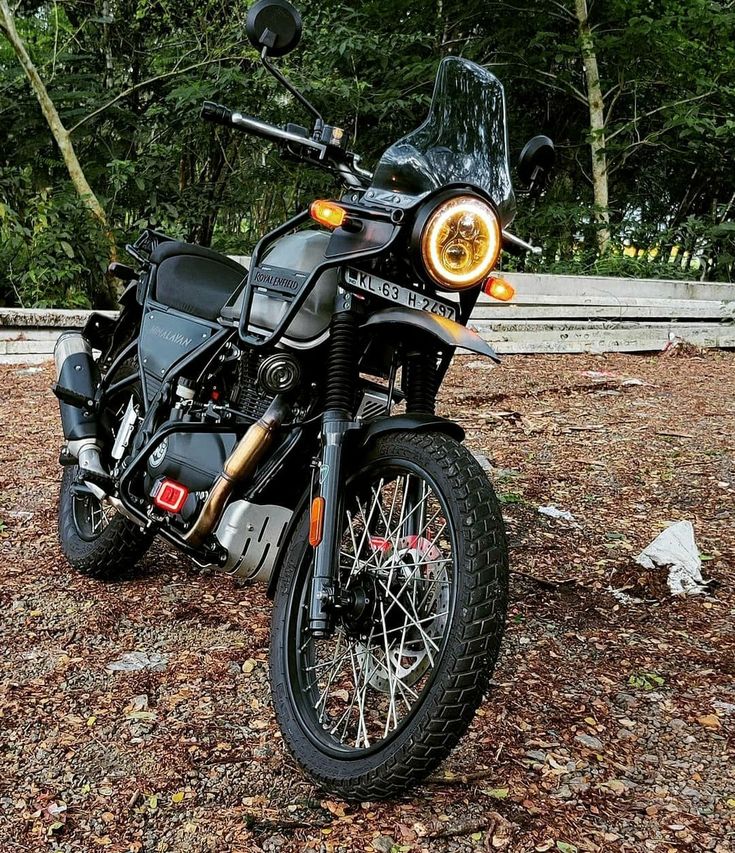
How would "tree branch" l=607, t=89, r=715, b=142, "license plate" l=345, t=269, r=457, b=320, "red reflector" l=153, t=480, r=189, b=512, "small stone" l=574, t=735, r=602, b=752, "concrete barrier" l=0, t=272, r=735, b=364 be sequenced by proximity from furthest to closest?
"tree branch" l=607, t=89, r=715, b=142
"concrete barrier" l=0, t=272, r=735, b=364
"red reflector" l=153, t=480, r=189, b=512
"small stone" l=574, t=735, r=602, b=752
"license plate" l=345, t=269, r=457, b=320

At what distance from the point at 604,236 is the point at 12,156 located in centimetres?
726

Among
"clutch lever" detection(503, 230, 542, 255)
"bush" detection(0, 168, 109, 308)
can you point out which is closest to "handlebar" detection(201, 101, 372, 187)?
"clutch lever" detection(503, 230, 542, 255)

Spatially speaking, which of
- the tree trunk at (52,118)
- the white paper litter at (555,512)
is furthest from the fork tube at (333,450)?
the tree trunk at (52,118)

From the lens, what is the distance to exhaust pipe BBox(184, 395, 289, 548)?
7.73ft

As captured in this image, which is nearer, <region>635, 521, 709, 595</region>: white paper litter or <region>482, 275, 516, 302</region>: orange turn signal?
<region>482, 275, 516, 302</region>: orange turn signal

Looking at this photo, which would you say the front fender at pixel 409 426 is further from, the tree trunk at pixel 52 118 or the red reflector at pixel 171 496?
the tree trunk at pixel 52 118

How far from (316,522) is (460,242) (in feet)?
2.39

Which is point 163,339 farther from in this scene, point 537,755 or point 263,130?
point 537,755

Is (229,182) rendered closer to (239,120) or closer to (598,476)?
(598,476)

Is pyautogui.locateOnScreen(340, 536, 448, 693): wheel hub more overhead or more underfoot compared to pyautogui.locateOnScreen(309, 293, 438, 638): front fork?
more underfoot

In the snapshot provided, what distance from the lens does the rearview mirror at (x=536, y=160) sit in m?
2.44

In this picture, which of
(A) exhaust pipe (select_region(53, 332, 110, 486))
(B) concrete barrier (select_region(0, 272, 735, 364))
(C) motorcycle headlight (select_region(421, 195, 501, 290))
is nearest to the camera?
(C) motorcycle headlight (select_region(421, 195, 501, 290))

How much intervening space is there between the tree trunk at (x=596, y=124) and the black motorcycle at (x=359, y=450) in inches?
376

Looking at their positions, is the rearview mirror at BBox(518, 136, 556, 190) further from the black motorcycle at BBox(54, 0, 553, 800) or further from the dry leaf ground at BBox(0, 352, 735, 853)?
the dry leaf ground at BBox(0, 352, 735, 853)
